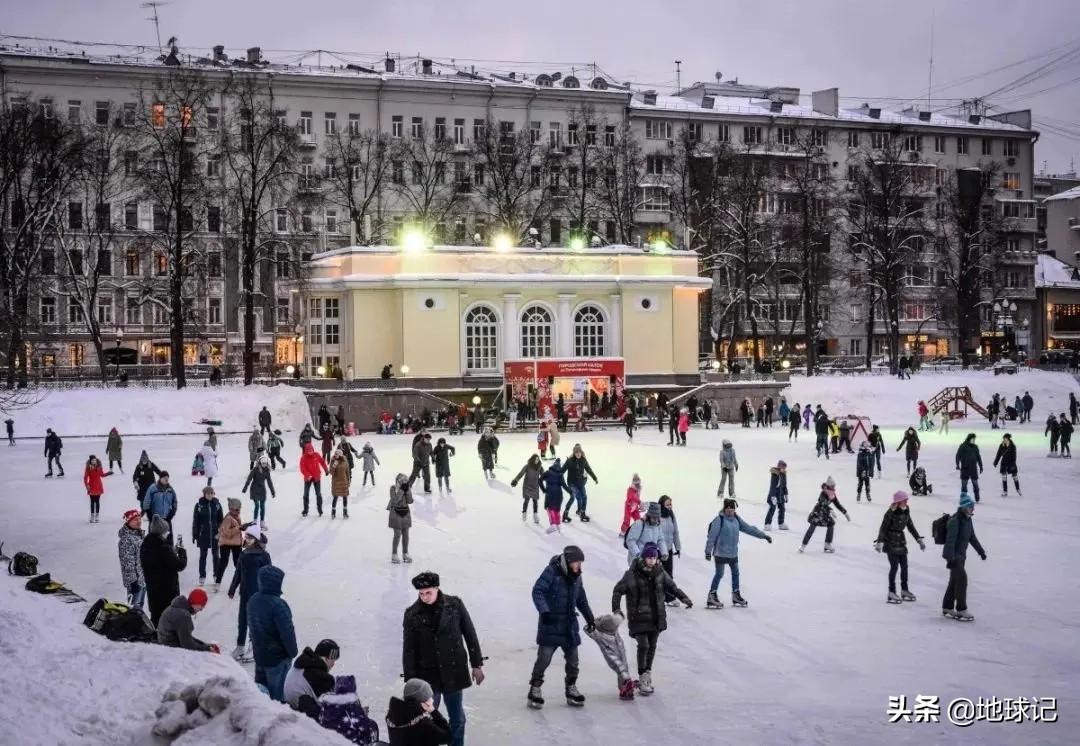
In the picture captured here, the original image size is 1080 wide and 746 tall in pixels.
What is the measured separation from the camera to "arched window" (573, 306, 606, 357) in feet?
168

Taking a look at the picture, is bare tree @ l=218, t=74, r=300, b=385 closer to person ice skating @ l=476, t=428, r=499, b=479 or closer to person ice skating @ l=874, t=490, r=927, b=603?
person ice skating @ l=476, t=428, r=499, b=479

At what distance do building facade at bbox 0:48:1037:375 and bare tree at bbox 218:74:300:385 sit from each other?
3.06 feet

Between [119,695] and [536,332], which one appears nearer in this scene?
[119,695]

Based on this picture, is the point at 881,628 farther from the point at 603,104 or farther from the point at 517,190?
the point at 603,104

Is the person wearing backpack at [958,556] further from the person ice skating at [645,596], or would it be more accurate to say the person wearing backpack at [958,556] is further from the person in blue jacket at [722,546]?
the person ice skating at [645,596]

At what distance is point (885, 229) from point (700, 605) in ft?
171

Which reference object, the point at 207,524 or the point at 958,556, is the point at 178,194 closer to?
the point at 207,524

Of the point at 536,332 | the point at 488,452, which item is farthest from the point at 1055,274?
the point at 488,452

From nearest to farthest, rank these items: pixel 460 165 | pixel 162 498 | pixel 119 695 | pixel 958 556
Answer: pixel 119 695
pixel 958 556
pixel 162 498
pixel 460 165

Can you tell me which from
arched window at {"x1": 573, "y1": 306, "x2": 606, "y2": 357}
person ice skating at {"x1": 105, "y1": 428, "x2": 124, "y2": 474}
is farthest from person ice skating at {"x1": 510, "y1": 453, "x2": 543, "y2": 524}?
arched window at {"x1": 573, "y1": 306, "x2": 606, "y2": 357}

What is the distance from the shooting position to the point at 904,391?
5225 centimetres

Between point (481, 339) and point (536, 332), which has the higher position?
point (536, 332)

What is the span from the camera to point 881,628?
1327 centimetres

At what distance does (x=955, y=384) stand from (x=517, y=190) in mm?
26499
